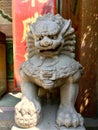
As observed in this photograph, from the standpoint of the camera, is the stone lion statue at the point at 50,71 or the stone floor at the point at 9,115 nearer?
the stone lion statue at the point at 50,71

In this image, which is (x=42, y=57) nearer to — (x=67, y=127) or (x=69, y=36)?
(x=69, y=36)

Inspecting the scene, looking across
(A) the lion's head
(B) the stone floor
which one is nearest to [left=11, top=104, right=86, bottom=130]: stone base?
(B) the stone floor

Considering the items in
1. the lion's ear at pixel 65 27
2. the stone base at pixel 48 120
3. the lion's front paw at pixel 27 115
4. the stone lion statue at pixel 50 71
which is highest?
the lion's ear at pixel 65 27

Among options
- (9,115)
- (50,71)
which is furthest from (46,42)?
(9,115)

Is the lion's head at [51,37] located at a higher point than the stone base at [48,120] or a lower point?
higher

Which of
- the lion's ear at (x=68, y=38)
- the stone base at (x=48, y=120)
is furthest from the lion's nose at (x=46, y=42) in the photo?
the stone base at (x=48, y=120)

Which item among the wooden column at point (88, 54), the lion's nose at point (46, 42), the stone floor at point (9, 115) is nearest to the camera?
the lion's nose at point (46, 42)

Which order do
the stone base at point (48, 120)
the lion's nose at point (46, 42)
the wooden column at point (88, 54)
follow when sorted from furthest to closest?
the wooden column at point (88, 54) < the stone base at point (48, 120) < the lion's nose at point (46, 42)

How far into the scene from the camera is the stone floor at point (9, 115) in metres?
1.91

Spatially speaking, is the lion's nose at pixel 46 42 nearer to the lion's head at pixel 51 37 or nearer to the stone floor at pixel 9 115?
the lion's head at pixel 51 37

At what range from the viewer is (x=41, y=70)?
61.1 inches

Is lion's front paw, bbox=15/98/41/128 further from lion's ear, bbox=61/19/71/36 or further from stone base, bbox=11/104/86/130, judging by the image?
lion's ear, bbox=61/19/71/36

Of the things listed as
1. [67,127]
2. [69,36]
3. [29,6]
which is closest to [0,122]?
[67,127]

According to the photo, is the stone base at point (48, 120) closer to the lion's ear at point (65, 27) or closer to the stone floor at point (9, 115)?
the stone floor at point (9, 115)
